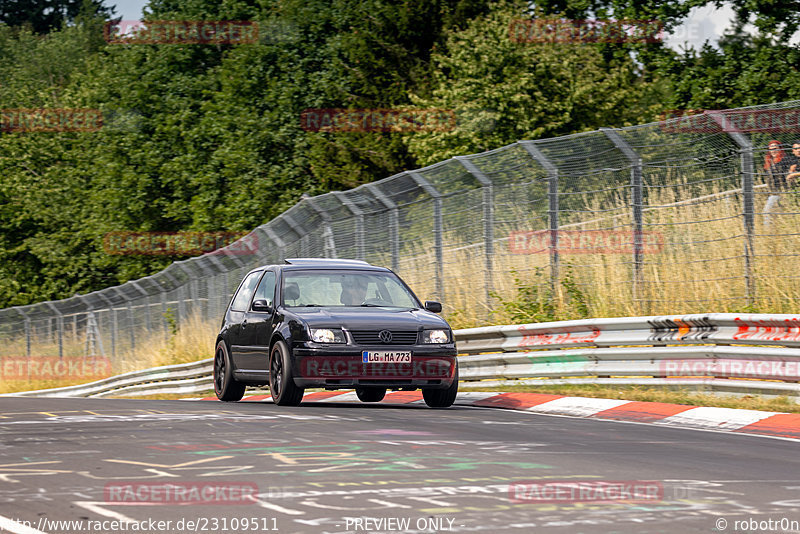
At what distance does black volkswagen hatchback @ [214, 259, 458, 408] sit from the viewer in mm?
12383

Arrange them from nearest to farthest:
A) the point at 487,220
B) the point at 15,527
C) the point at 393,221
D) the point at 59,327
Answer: the point at 15,527 < the point at 487,220 < the point at 393,221 < the point at 59,327

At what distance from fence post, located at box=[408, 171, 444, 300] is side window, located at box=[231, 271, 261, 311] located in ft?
13.1

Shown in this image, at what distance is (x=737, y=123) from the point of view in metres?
14.3

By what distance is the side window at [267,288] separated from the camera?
14.1m

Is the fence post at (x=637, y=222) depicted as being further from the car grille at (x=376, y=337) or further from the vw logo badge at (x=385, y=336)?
the vw logo badge at (x=385, y=336)

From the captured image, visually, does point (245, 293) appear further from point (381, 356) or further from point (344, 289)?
point (381, 356)

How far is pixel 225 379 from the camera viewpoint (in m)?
15.1

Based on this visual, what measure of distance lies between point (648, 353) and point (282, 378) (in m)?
3.85

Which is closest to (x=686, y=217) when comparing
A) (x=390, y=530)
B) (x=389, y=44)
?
(x=390, y=530)

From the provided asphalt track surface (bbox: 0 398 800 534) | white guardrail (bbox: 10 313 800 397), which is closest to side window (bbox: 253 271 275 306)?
white guardrail (bbox: 10 313 800 397)

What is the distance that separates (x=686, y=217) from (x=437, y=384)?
4.49 meters

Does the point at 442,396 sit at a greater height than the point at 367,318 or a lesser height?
lesser

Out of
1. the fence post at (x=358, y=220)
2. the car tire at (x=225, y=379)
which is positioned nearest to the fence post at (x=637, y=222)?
the car tire at (x=225, y=379)

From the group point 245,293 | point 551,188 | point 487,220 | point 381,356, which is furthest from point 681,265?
point 245,293
